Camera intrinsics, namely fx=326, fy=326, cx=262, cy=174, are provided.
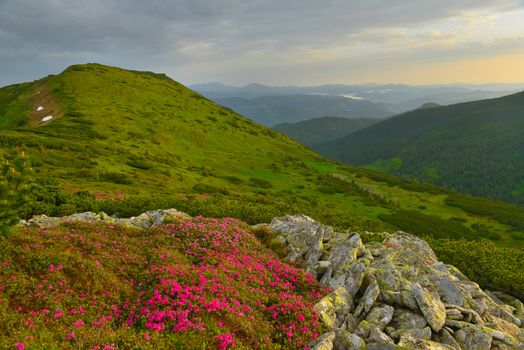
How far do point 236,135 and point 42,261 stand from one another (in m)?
107

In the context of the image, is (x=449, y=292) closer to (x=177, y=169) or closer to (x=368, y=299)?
(x=368, y=299)

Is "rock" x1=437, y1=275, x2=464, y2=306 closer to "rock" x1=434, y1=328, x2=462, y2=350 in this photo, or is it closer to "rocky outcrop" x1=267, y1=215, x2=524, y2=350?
"rocky outcrop" x1=267, y1=215, x2=524, y2=350

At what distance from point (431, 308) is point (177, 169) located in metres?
54.9

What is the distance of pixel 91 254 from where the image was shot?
1502 cm

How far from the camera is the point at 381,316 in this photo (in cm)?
1421

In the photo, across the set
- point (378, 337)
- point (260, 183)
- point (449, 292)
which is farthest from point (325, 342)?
point (260, 183)

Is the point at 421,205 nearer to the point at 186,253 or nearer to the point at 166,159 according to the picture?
the point at 166,159

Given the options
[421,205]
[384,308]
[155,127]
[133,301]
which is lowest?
[421,205]

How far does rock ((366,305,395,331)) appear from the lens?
544 inches

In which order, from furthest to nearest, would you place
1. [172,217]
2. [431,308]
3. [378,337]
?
[172,217], [431,308], [378,337]

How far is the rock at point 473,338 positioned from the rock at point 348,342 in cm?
479

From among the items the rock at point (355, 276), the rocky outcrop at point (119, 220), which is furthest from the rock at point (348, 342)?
the rocky outcrop at point (119, 220)

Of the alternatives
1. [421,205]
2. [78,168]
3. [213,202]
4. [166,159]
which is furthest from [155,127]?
[421,205]

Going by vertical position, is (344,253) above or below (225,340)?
below
